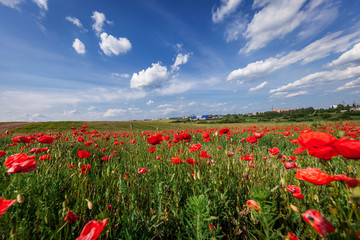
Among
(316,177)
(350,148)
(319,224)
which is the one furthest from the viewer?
(316,177)

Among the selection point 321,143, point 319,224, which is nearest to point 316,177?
point 321,143

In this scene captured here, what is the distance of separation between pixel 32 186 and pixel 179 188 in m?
1.66

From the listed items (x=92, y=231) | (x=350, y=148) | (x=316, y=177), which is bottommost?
(x=92, y=231)

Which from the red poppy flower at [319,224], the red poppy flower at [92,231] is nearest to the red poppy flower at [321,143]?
the red poppy flower at [319,224]

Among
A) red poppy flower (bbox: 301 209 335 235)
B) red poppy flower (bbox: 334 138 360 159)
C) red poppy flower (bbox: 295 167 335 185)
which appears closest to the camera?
red poppy flower (bbox: 301 209 335 235)

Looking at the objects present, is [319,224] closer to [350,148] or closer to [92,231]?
[350,148]

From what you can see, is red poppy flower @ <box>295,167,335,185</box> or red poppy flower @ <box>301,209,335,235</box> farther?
red poppy flower @ <box>295,167,335,185</box>

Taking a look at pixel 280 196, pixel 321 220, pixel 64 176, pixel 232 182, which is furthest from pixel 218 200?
pixel 64 176

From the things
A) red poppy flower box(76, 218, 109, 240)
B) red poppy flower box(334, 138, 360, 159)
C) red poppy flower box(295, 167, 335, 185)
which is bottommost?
red poppy flower box(76, 218, 109, 240)

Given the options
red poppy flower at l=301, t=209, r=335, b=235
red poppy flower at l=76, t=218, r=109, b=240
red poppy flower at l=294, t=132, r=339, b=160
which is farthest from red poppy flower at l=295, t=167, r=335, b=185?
red poppy flower at l=76, t=218, r=109, b=240

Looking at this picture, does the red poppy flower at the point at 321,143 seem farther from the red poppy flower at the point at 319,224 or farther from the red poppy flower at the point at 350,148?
the red poppy flower at the point at 319,224

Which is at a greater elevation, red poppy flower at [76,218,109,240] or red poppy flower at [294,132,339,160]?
red poppy flower at [294,132,339,160]

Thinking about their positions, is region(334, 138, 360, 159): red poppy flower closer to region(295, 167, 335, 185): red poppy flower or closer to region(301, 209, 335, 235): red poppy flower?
region(295, 167, 335, 185): red poppy flower

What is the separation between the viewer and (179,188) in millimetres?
2023
